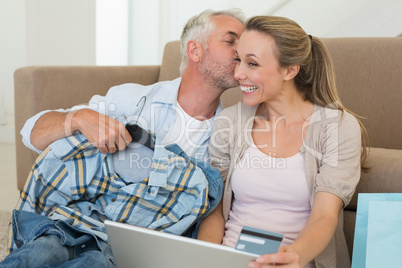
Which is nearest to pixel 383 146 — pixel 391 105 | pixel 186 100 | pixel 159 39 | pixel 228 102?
pixel 391 105

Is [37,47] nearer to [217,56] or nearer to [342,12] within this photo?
[342,12]

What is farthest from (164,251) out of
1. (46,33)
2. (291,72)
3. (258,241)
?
(46,33)

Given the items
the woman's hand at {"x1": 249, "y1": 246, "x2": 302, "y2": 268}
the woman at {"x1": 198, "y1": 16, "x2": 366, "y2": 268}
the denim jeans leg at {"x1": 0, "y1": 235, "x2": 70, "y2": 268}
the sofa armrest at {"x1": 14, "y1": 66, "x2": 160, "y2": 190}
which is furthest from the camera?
the sofa armrest at {"x1": 14, "y1": 66, "x2": 160, "y2": 190}

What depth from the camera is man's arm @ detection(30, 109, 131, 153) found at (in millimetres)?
1248

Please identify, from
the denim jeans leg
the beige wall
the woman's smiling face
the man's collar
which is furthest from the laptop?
the beige wall

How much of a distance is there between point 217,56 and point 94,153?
19.2 inches

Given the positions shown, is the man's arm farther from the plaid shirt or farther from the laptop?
the laptop

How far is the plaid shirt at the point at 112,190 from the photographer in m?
1.21

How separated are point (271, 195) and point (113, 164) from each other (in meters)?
0.41

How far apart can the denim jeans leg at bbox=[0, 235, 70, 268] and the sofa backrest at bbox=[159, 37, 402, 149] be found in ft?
3.89

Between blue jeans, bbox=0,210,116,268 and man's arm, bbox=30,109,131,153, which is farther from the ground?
man's arm, bbox=30,109,131,153

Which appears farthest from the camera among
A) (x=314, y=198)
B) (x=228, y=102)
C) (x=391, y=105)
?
(x=228, y=102)

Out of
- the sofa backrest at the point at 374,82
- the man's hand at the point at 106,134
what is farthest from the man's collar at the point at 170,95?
A: the sofa backrest at the point at 374,82

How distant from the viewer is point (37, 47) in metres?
3.64
